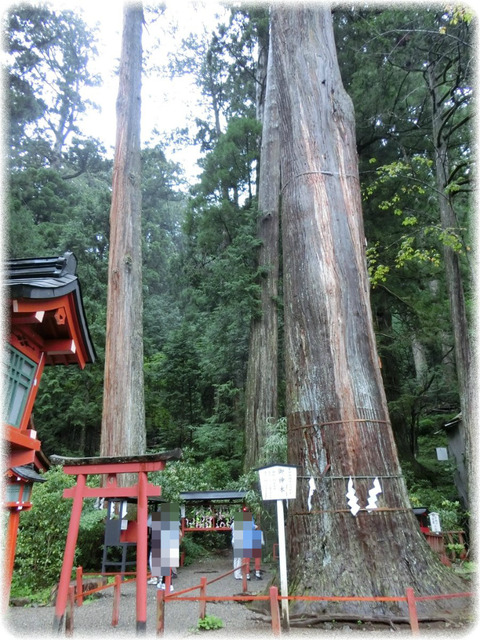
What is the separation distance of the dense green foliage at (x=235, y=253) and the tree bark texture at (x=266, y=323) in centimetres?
42

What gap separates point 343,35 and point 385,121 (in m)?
3.01

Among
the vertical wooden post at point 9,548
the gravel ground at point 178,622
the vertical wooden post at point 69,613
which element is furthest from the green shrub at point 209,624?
the vertical wooden post at point 9,548

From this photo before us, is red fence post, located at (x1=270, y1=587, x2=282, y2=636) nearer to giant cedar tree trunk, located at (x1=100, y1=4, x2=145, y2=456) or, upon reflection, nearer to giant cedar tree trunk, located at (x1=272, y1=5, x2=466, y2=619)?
giant cedar tree trunk, located at (x1=272, y1=5, x2=466, y2=619)

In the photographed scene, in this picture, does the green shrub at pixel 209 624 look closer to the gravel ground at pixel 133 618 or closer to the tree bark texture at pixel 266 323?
the gravel ground at pixel 133 618

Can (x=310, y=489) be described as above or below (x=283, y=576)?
above

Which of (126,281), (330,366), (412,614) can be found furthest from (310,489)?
(126,281)

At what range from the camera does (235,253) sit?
13.6 metres

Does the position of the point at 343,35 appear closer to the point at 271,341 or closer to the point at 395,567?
the point at 271,341

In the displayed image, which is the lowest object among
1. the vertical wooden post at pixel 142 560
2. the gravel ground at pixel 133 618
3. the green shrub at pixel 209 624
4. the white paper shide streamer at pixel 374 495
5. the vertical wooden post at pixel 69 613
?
the gravel ground at pixel 133 618

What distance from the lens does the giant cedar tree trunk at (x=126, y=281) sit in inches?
391

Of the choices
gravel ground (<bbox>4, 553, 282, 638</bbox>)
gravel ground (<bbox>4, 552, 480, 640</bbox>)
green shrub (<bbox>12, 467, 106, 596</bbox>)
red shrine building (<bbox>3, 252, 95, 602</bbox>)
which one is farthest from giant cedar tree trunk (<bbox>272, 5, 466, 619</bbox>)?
green shrub (<bbox>12, 467, 106, 596</bbox>)

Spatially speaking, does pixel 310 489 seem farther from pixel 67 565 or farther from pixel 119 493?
pixel 67 565

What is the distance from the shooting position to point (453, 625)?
444 centimetres

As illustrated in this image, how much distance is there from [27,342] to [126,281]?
551cm
